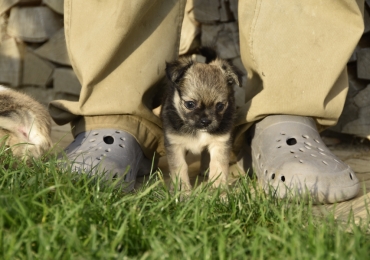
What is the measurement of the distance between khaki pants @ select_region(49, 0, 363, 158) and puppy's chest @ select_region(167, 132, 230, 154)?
0.61 ft

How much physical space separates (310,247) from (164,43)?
158 centimetres

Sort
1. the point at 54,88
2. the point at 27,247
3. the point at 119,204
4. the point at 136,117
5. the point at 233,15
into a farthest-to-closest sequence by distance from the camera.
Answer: the point at 54,88 < the point at 233,15 < the point at 136,117 < the point at 119,204 < the point at 27,247

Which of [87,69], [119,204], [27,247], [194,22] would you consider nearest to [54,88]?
[194,22]

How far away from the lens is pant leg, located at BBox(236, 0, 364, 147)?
8.93 feet

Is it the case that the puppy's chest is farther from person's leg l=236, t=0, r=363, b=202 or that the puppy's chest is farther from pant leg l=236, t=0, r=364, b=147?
pant leg l=236, t=0, r=364, b=147

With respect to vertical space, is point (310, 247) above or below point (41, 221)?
above

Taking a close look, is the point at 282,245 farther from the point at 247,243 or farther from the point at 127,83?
the point at 127,83

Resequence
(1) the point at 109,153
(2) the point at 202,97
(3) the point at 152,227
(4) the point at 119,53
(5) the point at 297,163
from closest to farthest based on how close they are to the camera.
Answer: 1. (3) the point at 152,227
2. (5) the point at 297,163
3. (1) the point at 109,153
4. (4) the point at 119,53
5. (2) the point at 202,97

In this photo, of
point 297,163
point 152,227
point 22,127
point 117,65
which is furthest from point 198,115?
point 152,227

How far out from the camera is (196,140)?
9.68 ft

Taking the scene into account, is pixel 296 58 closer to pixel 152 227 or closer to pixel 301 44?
pixel 301 44

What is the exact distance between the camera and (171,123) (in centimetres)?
295

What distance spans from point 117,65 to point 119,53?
0.06m

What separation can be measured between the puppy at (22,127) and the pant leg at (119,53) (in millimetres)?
281
